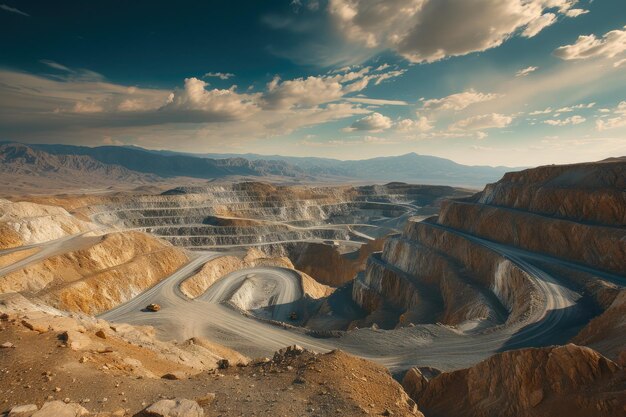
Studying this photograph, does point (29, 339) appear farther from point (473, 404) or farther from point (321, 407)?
point (473, 404)

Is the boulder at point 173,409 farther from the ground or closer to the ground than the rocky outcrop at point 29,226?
farther from the ground

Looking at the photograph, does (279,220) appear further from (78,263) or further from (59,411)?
(59,411)

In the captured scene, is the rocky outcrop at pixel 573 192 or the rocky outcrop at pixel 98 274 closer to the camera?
the rocky outcrop at pixel 573 192

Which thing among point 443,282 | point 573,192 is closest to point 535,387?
point 443,282

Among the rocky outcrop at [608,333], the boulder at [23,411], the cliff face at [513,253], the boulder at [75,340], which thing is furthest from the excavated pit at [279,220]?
the boulder at [23,411]

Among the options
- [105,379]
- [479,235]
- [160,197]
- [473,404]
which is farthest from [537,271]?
[160,197]

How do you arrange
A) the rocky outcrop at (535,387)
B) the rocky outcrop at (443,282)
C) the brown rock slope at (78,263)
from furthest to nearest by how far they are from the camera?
the brown rock slope at (78,263), the rocky outcrop at (443,282), the rocky outcrop at (535,387)

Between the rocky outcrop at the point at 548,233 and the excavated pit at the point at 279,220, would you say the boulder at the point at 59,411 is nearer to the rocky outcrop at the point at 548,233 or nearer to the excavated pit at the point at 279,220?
the rocky outcrop at the point at 548,233
